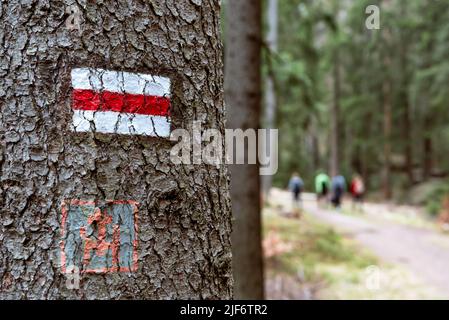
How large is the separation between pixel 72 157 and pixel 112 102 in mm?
198

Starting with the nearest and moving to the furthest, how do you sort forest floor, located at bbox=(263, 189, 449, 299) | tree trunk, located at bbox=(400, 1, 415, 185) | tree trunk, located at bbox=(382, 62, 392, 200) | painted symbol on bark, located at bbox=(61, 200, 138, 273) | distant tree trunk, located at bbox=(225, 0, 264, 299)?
1. painted symbol on bark, located at bbox=(61, 200, 138, 273)
2. distant tree trunk, located at bbox=(225, 0, 264, 299)
3. forest floor, located at bbox=(263, 189, 449, 299)
4. tree trunk, located at bbox=(400, 1, 415, 185)
5. tree trunk, located at bbox=(382, 62, 392, 200)

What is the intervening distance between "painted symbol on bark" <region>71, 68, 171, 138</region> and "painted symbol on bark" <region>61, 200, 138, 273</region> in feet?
0.73

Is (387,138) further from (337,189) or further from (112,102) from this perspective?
(112,102)

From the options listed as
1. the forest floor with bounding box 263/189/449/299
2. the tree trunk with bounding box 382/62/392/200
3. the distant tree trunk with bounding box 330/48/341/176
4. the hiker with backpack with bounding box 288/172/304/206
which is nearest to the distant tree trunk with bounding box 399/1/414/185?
the tree trunk with bounding box 382/62/392/200

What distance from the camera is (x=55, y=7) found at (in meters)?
1.45

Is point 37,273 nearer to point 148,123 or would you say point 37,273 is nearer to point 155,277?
point 155,277

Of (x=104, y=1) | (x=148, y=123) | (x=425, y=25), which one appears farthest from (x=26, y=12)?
(x=425, y=25)

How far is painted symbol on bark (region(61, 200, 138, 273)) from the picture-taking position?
1.42 metres

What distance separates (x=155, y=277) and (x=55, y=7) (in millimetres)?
852

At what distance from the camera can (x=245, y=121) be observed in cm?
575

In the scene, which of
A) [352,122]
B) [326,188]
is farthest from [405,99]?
[326,188]

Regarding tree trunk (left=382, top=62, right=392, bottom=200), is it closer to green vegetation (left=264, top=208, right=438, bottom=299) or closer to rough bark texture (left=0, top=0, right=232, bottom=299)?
green vegetation (left=264, top=208, right=438, bottom=299)

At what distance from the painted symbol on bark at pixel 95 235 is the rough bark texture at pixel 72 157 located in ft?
0.07

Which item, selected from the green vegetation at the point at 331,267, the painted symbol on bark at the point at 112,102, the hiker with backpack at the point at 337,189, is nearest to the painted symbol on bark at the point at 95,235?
the painted symbol on bark at the point at 112,102
